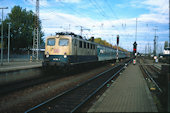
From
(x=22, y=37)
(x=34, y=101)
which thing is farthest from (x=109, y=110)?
(x=22, y=37)

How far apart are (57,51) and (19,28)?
38.2 m

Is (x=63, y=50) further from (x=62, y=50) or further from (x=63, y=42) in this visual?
(x=63, y=42)

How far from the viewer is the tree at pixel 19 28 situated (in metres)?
47.8

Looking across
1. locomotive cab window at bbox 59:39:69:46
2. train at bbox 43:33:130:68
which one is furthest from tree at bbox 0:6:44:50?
locomotive cab window at bbox 59:39:69:46

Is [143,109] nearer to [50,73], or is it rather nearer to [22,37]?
[50,73]

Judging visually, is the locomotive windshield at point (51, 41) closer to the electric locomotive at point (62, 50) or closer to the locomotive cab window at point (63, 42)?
the electric locomotive at point (62, 50)

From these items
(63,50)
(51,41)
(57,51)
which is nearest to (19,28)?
(51,41)

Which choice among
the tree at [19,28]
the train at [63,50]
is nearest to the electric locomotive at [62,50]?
the train at [63,50]

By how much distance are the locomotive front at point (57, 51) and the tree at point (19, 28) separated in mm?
35761

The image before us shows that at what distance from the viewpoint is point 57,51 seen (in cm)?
1479

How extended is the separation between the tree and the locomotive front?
35.8 m

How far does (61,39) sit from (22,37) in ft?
120

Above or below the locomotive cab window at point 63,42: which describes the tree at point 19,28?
above

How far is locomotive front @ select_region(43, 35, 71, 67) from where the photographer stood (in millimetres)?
14343
